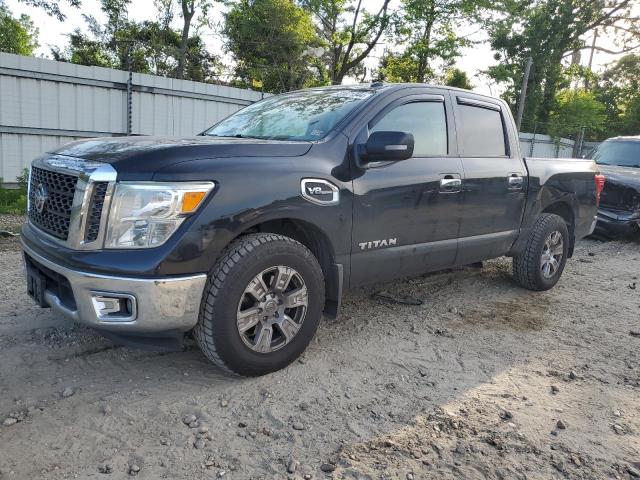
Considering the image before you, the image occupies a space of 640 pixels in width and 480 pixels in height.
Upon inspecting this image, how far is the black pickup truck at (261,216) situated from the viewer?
268cm

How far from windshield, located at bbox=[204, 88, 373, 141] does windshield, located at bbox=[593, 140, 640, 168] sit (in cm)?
712

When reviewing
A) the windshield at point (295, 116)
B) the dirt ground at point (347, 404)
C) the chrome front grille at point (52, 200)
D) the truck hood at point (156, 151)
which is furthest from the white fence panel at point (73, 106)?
the truck hood at point (156, 151)

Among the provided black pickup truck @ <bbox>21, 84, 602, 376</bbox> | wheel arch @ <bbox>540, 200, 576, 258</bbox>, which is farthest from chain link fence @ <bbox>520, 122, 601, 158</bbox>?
black pickup truck @ <bbox>21, 84, 602, 376</bbox>

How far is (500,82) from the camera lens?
80.4ft

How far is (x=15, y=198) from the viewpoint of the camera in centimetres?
802

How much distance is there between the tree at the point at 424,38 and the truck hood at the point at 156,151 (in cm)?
1623

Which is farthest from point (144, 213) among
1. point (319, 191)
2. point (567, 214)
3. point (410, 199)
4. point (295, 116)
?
point (567, 214)

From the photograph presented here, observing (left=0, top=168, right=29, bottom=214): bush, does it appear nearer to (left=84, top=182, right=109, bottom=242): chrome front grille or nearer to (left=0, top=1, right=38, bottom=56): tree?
(left=84, top=182, right=109, bottom=242): chrome front grille

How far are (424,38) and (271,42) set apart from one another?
5.58m

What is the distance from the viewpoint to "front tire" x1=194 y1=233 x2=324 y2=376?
2857 mm

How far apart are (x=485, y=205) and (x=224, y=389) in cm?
266

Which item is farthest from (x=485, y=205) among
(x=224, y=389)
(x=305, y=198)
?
(x=224, y=389)

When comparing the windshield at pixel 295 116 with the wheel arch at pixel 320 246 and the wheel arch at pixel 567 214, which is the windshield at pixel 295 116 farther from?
the wheel arch at pixel 567 214

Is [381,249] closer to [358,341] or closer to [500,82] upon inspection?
[358,341]
